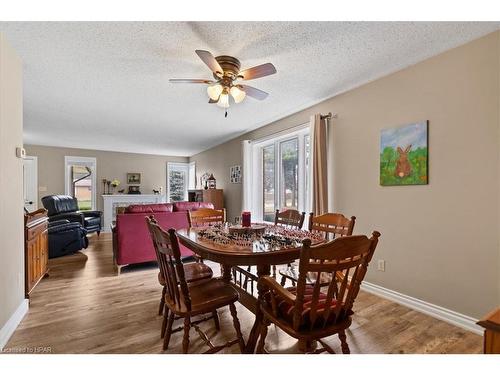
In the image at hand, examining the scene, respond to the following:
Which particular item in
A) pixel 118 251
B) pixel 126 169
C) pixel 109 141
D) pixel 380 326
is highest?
pixel 109 141

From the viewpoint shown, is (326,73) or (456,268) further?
(326,73)

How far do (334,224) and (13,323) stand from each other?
2.75 m

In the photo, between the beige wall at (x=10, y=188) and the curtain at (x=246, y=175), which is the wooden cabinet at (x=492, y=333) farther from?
the curtain at (x=246, y=175)

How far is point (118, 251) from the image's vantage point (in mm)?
3344

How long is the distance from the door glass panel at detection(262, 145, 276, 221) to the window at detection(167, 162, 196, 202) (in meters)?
3.85

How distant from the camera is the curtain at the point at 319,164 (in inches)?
126

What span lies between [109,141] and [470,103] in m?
6.66

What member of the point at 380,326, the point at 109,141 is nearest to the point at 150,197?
the point at 109,141

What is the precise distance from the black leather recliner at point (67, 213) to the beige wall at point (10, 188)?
2797 millimetres

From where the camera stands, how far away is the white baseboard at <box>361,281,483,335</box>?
6.69 feet

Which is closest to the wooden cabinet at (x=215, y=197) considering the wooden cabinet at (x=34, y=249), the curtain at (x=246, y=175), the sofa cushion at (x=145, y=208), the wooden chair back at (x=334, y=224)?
the curtain at (x=246, y=175)

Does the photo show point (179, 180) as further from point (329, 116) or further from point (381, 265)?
point (381, 265)

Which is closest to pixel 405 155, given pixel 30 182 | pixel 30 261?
pixel 30 261
